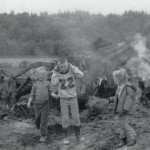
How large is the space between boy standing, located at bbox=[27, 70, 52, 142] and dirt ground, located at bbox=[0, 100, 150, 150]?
1.14 ft

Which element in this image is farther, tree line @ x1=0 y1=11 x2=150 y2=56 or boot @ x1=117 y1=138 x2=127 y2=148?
tree line @ x1=0 y1=11 x2=150 y2=56

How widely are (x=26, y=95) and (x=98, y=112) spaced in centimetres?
256

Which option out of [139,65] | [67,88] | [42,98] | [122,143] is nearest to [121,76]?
[67,88]

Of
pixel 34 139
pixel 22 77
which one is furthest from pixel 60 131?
pixel 22 77

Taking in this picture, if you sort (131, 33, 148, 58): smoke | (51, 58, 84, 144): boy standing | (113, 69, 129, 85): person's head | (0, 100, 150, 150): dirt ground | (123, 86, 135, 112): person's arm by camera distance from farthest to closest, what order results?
(131, 33, 148, 58): smoke
(51, 58, 84, 144): boy standing
(0, 100, 150, 150): dirt ground
(113, 69, 129, 85): person's head
(123, 86, 135, 112): person's arm

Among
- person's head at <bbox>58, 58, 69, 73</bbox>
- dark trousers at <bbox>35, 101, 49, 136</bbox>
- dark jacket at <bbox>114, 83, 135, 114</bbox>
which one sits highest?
person's head at <bbox>58, 58, 69, 73</bbox>

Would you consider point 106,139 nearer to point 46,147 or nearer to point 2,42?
point 46,147

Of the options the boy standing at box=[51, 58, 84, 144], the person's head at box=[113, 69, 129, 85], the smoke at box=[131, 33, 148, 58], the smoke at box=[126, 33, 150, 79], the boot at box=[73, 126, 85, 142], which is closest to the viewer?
the person's head at box=[113, 69, 129, 85]

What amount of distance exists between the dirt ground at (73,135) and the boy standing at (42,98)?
0.35 meters

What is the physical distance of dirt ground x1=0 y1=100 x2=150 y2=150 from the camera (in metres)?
9.44

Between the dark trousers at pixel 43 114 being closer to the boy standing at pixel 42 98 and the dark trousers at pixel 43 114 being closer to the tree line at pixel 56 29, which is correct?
the boy standing at pixel 42 98

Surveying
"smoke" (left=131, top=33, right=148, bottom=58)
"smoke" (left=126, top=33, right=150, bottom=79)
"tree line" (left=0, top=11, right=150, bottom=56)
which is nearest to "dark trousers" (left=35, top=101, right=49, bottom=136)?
"smoke" (left=126, top=33, right=150, bottom=79)

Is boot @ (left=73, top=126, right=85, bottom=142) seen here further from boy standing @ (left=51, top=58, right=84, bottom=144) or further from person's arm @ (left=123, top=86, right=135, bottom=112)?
person's arm @ (left=123, top=86, right=135, bottom=112)

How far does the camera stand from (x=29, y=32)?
38062 millimetres
